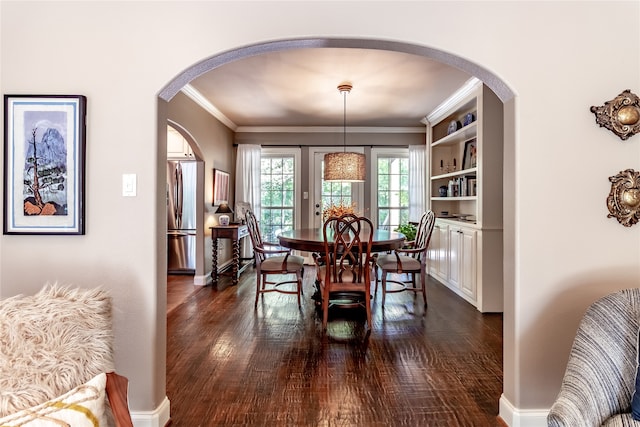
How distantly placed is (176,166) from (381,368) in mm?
4072

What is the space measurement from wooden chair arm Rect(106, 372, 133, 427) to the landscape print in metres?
1.06

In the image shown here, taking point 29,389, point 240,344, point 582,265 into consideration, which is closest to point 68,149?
point 29,389

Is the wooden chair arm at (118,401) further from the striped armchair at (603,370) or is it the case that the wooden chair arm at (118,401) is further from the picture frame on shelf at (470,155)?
the picture frame on shelf at (470,155)

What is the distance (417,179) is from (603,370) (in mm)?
4827

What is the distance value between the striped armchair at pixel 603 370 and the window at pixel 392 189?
4.81 meters

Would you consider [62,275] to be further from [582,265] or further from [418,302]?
[418,302]

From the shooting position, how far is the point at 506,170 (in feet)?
6.06

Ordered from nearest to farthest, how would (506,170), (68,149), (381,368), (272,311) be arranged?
(68,149) < (506,170) < (381,368) < (272,311)

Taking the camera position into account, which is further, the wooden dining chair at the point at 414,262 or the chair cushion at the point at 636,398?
the wooden dining chair at the point at 414,262

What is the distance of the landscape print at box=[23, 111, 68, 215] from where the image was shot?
1699 millimetres

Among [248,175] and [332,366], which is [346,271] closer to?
[332,366]

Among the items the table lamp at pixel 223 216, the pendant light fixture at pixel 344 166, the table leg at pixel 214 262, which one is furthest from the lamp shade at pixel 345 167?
the table leg at pixel 214 262

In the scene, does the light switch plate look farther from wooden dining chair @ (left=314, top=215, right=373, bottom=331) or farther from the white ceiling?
the white ceiling

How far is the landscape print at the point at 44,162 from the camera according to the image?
1.70 m
